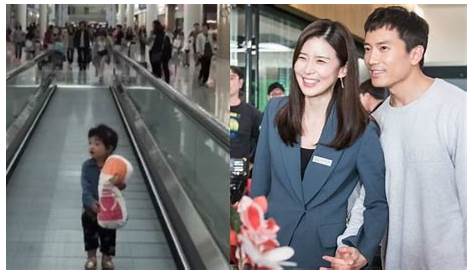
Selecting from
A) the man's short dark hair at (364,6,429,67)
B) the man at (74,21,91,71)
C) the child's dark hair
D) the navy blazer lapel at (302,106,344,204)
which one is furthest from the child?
the man's short dark hair at (364,6,429,67)

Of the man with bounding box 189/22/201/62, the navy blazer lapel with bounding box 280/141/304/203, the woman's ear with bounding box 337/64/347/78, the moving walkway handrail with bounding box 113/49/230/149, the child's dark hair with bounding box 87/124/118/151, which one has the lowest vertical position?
the navy blazer lapel with bounding box 280/141/304/203

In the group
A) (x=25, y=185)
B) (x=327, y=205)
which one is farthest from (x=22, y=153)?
(x=327, y=205)

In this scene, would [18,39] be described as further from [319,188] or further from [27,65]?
[319,188]

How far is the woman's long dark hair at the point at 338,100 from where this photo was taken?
2.39 m

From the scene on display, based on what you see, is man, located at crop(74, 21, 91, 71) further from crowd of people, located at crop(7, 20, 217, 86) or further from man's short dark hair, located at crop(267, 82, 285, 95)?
man's short dark hair, located at crop(267, 82, 285, 95)

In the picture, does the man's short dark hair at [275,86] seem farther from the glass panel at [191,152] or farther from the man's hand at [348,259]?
the man's hand at [348,259]

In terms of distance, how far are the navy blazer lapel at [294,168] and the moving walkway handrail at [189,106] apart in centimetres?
23

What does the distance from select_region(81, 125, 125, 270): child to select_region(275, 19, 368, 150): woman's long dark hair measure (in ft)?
2.00

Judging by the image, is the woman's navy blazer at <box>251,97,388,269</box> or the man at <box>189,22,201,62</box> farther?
the man at <box>189,22,201,62</box>

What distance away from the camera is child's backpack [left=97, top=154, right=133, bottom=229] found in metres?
2.64

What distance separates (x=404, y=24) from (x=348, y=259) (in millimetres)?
780
